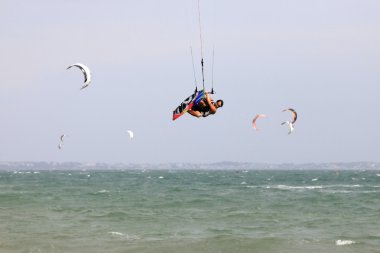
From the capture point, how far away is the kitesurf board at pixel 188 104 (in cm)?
1445

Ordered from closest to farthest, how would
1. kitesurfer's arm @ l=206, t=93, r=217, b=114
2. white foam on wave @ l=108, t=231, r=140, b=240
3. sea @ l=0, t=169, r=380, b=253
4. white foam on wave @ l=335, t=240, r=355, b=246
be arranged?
1. kitesurfer's arm @ l=206, t=93, r=217, b=114
2. sea @ l=0, t=169, r=380, b=253
3. white foam on wave @ l=335, t=240, r=355, b=246
4. white foam on wave @ l=108, t=231, r=140, b=240

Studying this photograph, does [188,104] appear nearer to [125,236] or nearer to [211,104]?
[211,104]

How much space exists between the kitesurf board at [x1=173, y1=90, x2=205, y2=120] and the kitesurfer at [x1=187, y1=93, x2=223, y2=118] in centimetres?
10

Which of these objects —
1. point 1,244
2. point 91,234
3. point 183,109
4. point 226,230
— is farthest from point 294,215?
point 183,109

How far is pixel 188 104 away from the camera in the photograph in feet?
47.9

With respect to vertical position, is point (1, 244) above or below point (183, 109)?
below

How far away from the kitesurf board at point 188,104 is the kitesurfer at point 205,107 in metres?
0.10

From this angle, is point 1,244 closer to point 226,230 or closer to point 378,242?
point 226,230

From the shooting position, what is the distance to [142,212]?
32844 mm

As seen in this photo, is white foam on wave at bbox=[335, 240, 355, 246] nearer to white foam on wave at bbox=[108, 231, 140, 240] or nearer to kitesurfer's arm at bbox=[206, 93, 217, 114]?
white foam on wave at bbox=[108, 231, 140, 240]

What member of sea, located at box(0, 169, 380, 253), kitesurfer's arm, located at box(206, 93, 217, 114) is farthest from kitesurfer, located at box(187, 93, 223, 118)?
sea, located at box(0, 169, 380, 253)

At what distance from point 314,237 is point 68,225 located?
33.2ft

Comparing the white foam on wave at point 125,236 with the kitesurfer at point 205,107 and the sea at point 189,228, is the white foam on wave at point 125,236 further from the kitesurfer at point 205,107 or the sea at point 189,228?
the kitesurfer at point 205,107

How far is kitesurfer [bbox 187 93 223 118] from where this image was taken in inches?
568
